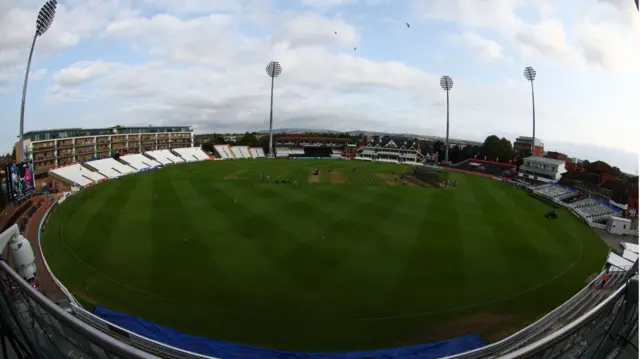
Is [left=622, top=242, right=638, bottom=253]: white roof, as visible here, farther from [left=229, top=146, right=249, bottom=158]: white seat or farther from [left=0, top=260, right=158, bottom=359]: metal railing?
[left=229, top=146, right=249, bottom=158]: white seat

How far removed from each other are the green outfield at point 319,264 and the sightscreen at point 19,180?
8.02 feet

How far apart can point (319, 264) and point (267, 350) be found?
5.71m

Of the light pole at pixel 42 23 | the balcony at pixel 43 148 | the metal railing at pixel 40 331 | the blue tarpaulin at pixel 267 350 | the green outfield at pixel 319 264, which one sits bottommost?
the blue tarpaulin at pixel 267 350

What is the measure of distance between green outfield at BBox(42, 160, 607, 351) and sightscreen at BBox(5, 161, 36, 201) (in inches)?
96.3

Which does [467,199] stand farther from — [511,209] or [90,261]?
[90,261]

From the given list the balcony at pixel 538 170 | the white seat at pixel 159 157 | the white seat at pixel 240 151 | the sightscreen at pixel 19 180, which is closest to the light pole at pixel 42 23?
the sightscreen at pixel 19 180

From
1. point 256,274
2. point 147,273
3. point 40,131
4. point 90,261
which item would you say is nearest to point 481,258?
point 256,274

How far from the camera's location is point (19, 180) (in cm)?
2072

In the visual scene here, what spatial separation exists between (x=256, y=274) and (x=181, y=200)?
51.3 feet

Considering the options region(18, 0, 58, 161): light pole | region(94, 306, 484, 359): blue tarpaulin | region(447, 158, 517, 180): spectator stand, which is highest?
region(18, 0, 58, 161): light pole

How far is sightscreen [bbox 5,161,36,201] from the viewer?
65.3 feet

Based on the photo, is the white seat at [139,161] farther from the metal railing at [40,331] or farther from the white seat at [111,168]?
the metal railing at [40,331]

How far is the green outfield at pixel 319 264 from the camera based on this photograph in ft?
35.5

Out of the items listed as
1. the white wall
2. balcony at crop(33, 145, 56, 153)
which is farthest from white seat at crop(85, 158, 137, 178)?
the white wall
